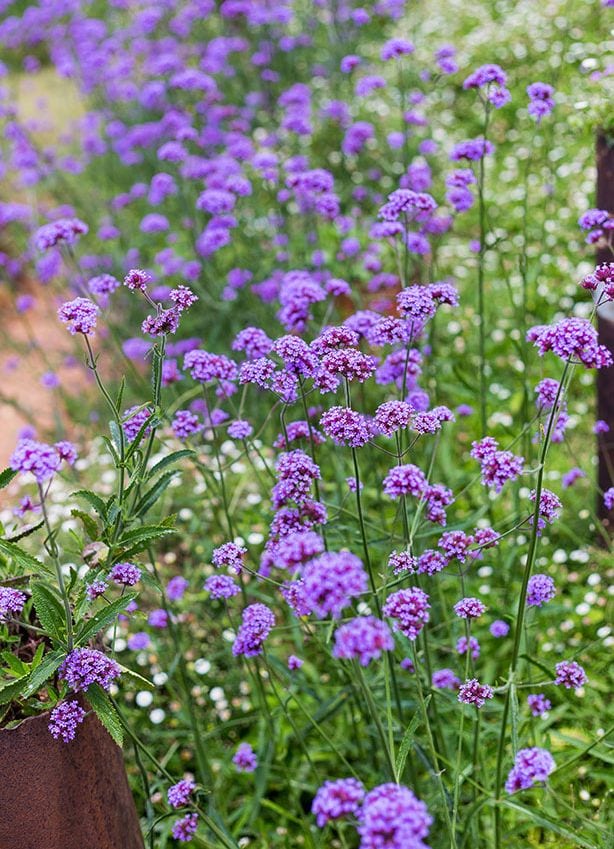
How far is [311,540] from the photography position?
46.1 inches

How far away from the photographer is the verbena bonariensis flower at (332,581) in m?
1.10

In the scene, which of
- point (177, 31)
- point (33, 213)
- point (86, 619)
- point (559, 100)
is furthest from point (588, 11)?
point (86, 619)

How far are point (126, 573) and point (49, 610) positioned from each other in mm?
165

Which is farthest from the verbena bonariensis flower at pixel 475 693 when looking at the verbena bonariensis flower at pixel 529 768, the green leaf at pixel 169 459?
the green leaf at pixel 169 459

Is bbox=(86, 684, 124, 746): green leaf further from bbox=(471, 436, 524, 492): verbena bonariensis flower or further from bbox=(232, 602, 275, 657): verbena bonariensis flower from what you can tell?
bbox=(471, 436, 524, 492): verbena bonariensis flower

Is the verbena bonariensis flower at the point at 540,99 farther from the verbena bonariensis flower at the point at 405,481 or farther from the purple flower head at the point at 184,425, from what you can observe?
the verbena bonariensis flower at the point at 405,481

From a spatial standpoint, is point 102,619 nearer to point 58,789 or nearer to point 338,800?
point 58,789

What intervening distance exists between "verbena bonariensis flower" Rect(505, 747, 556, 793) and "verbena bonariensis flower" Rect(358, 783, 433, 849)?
0.59m

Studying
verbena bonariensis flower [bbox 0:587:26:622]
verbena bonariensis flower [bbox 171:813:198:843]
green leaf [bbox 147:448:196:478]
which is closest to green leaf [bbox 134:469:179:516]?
green leaf [bbox 147:448:196:478]

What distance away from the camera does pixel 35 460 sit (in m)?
1.37

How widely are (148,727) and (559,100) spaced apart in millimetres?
4420

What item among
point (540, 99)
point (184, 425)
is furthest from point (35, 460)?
point (540, 99)

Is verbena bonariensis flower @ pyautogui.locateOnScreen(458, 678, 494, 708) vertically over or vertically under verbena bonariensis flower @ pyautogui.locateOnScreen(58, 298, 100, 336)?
under

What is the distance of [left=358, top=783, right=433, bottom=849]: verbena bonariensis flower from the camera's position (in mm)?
1029
